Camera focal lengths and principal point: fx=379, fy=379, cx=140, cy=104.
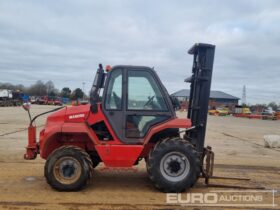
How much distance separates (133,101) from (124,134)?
0.67 meters

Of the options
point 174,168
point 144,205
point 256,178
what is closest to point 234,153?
point 256,178

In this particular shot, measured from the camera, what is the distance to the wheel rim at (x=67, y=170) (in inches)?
283

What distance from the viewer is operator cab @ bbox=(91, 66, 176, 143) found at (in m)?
7.46

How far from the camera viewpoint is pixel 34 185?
7652mm

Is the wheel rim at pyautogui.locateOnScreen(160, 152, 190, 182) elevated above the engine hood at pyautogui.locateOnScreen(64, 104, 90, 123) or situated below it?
below

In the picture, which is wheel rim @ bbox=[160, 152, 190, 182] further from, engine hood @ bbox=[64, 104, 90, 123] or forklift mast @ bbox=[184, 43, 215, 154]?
engine hood @ bbox=[64, 104, 90, 123]

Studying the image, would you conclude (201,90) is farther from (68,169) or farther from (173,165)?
(68,169)

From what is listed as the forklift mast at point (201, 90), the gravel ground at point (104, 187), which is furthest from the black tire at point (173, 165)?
the forklift mast at point (201, 90)

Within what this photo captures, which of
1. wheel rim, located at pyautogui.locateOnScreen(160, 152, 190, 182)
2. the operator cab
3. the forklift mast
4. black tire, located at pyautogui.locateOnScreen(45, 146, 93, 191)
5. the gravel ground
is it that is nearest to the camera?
the gravel ground

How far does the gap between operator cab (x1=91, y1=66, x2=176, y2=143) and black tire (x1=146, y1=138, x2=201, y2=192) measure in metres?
0.51

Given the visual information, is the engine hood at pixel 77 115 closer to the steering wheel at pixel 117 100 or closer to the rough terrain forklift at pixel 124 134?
the rough terrain forklift at pixel 124 134

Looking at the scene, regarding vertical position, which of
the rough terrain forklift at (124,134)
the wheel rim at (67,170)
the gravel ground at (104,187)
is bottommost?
the gravel ground at (104,187)

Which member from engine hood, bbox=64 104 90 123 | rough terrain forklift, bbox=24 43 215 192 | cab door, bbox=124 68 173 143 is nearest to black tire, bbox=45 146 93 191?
rough terrain forklift, bbox=24 43 215 192

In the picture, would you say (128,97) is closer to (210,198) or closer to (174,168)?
(174,168)
